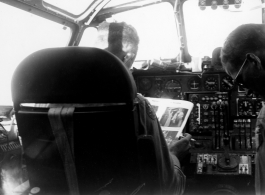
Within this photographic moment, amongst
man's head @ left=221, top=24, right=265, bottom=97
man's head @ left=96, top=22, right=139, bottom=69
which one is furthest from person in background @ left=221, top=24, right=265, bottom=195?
man's head @ left=96, top=22, right=139, bottom=69

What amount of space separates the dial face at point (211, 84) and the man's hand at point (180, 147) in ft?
4.72

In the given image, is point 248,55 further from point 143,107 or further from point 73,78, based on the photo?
point 73,78

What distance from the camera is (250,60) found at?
4.26 feet

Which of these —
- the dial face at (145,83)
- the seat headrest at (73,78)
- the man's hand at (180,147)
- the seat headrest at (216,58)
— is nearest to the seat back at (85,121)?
the seat headrest at (73,78)

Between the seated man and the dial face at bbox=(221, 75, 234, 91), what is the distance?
1655mm

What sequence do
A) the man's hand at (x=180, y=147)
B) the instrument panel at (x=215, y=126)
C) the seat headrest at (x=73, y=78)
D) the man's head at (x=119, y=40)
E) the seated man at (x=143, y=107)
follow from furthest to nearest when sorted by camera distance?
the instrument panel at (x=215, y=126) → the man's hand at (x=180, y=147) → the man's head at (x=119, y=40) → the seated man at (x=143, y=107) → the seat headrest at (x=73, y=78)

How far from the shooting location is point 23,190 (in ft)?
3.57

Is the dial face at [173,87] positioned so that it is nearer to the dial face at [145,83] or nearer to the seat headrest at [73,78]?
the dial face at [145,83]

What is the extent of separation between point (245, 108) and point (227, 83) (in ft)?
0.97

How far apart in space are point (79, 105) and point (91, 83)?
0.29 ft

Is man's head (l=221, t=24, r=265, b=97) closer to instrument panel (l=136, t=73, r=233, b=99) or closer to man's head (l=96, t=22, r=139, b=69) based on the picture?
man's head (l=96, t=22, r=139, b=69)

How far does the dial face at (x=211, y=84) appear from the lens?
2.85m

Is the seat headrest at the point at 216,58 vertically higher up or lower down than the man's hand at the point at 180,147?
higher up

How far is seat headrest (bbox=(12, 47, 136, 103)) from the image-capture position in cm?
91
